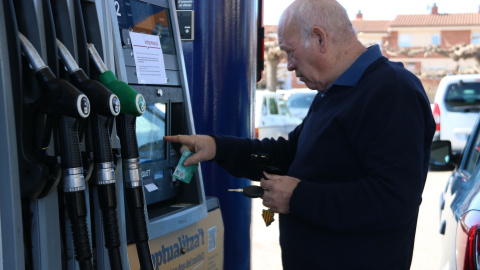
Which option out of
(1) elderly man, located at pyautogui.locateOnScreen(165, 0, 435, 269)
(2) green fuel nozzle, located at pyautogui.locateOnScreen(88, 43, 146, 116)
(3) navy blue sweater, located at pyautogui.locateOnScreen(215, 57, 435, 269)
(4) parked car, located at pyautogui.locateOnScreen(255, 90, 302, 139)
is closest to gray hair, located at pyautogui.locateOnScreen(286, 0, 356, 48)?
(1) elderly man, located at pyautogui.locateOnScreen(165, 0, 435, 269)

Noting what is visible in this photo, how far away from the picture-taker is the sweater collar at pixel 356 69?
2.28 meters

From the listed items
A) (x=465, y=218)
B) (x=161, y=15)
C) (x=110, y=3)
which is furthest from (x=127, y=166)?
(x=465, y=218)

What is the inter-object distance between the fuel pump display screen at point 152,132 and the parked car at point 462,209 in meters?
1.24

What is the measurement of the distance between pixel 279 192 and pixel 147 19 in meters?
0.89

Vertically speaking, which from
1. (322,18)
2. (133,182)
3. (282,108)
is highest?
(322,18)

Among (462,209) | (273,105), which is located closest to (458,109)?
(273,105)

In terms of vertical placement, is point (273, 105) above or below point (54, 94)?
below

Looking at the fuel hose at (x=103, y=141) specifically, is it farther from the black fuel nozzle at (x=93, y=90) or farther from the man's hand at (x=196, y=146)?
the man's hand at (x=196, y=146)

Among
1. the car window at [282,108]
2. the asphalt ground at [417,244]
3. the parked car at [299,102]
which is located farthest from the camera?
the parked car at [299,102]

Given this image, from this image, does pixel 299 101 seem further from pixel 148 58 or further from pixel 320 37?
pixel 320 37

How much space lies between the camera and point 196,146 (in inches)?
102

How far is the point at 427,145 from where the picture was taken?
7.39 feet

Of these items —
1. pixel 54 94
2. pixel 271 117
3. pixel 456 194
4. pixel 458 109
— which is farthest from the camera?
pixel 271 117

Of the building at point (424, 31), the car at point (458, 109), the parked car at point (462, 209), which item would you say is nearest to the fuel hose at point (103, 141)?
the parked car at point (462, 209)
